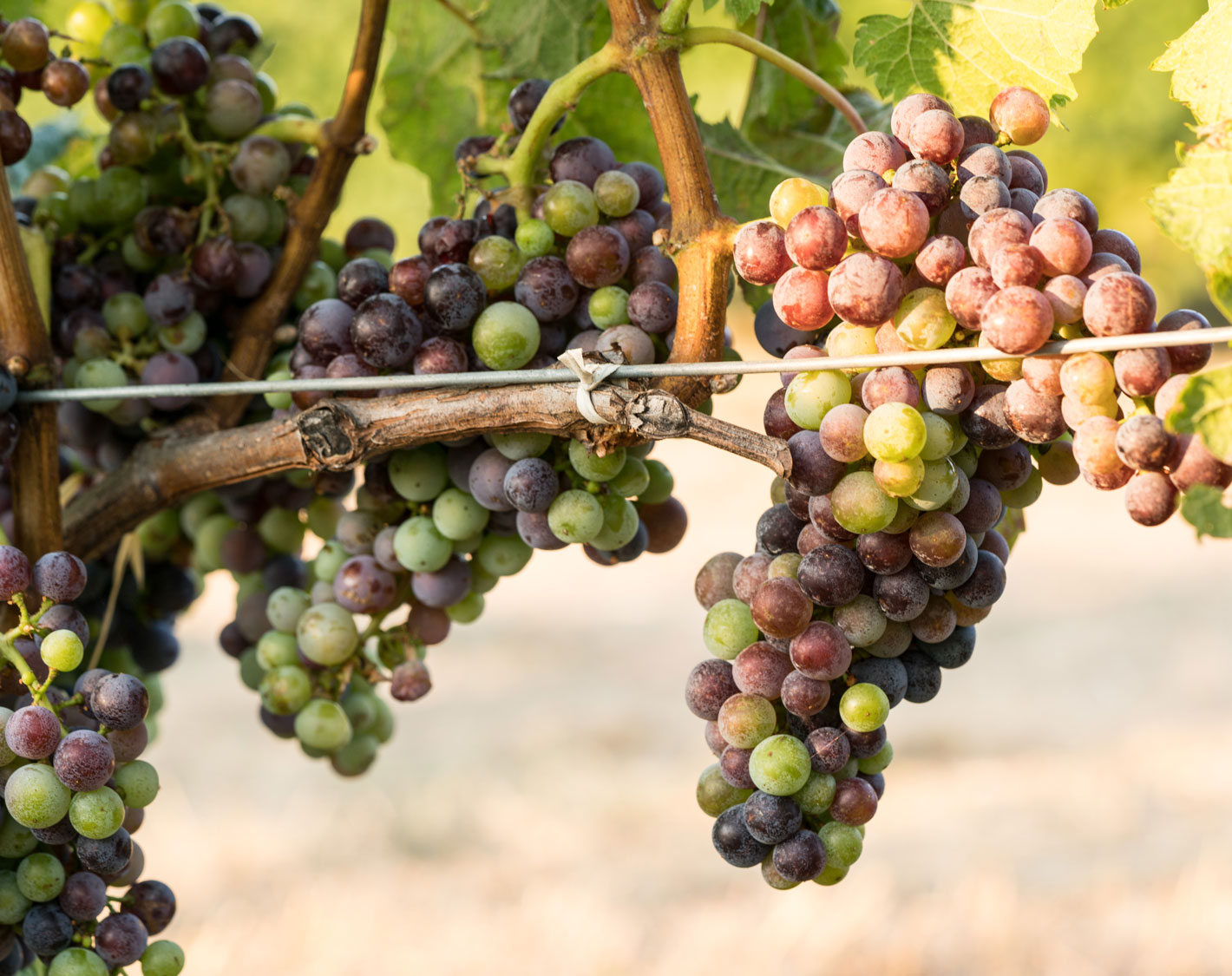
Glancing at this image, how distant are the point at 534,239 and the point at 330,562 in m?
0.21

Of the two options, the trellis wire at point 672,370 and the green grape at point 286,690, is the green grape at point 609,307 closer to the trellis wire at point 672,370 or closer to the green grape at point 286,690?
the trellis wire at point 672,370

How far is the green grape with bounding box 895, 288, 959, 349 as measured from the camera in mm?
366

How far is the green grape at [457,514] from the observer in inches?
19.8

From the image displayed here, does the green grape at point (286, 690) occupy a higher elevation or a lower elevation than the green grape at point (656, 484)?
A: lower

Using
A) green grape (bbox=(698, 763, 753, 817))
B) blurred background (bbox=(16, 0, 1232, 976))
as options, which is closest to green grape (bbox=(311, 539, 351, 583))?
green grape (bbox=(698, 763, 753, 817))

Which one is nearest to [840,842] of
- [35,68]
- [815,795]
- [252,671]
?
[815,795]

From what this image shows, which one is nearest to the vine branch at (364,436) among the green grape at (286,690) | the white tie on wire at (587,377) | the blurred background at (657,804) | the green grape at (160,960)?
the white tie on wire at (587,377)

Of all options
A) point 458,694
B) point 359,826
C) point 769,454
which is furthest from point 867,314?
point 458,694

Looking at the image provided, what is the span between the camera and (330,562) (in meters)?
0.56

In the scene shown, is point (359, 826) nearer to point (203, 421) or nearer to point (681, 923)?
point (681, 923)

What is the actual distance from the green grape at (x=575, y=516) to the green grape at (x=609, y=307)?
0.07m

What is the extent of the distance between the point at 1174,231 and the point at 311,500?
48 cm

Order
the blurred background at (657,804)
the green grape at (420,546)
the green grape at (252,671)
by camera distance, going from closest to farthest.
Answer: the green grape at (420,546) → the green grape at (252,671) → the blurred background at (657,804)

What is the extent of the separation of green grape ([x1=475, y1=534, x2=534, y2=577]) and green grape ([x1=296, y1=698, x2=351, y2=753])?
0.12 meters
